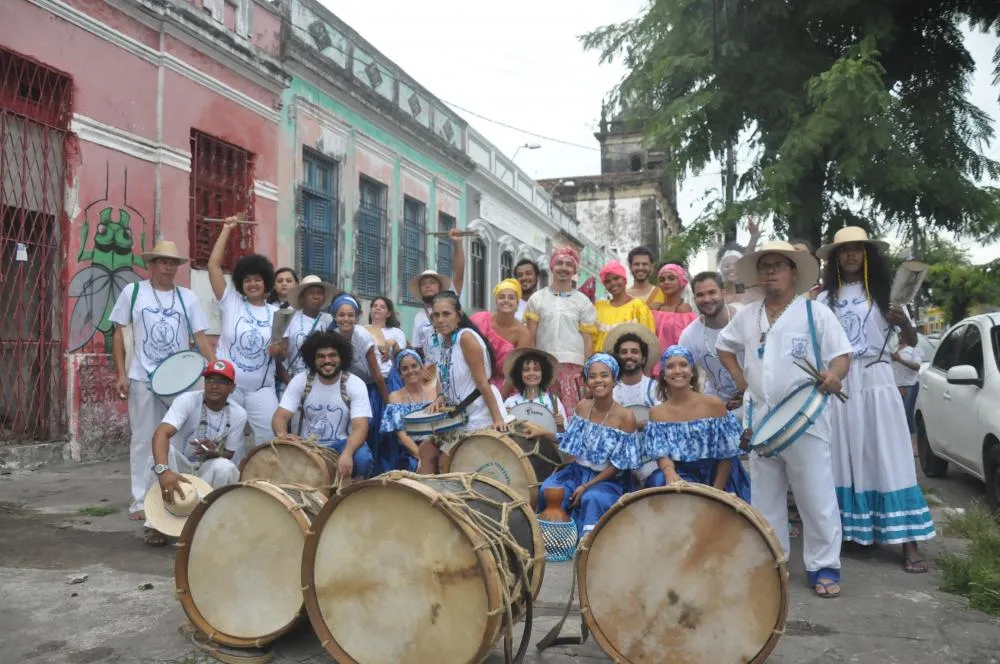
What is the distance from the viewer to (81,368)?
311 inches

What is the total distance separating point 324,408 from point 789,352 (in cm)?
302

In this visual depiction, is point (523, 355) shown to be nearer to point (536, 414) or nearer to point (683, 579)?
point (536, 414)

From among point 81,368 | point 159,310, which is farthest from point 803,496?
point 81,368

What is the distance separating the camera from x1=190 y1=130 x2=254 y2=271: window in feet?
→ 31.7

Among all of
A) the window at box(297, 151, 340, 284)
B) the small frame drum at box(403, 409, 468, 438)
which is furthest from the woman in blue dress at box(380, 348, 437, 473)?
the window at box(297, 151, 340, 284)

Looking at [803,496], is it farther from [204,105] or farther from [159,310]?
[204,105]

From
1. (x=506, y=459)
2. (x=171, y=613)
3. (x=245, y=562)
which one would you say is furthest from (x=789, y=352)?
(x=171, y=613)

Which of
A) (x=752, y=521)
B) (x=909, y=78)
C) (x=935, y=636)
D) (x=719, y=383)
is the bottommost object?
(x=935, y=636)

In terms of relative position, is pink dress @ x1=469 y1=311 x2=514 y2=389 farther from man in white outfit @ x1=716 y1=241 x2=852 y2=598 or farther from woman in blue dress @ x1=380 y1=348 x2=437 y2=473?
man in white outfit @ x1=716 y1=241 x2=852 y2=598

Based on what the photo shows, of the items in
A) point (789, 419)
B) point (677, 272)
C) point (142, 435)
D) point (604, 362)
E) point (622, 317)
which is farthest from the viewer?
point (677, 272)

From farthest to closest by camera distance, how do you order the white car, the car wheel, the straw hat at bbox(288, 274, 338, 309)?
1. the car wheel
2. the straw hat at bbox(288, 274, 338, 309)
3. the white car

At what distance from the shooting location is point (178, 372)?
5504 millimetres

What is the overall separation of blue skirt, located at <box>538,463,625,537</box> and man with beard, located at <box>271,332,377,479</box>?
1334mm

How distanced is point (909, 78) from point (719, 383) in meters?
8.63
